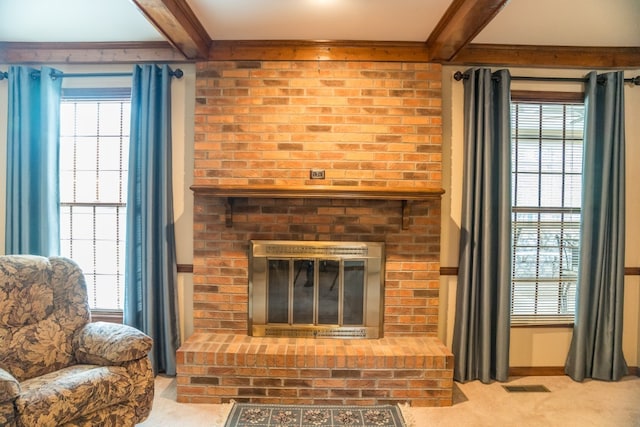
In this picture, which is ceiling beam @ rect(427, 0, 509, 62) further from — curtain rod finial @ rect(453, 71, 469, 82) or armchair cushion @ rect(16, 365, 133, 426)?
armchair cushion @ rect(16, 365, 133, 426)

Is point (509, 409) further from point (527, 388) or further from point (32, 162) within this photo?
point (32, 162)

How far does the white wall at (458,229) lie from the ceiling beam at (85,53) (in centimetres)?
223

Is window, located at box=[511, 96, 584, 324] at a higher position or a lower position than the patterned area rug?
higher

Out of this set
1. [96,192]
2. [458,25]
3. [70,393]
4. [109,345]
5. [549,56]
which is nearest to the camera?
[70,393]

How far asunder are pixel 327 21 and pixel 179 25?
3.15 feet

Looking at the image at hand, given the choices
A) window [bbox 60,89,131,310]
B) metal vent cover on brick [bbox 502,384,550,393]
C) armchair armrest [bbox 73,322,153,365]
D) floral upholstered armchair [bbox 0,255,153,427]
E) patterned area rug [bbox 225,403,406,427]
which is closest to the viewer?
floral upholstered armchair [bbox 0,255,153,427]

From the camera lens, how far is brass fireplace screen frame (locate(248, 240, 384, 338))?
9.07 ft

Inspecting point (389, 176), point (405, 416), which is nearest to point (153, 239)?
point (389, 176)

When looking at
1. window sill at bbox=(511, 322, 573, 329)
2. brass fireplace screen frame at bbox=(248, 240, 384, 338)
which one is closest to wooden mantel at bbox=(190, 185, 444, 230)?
brass fireplace screen frame at bbox=(248, 240, 384, 338)

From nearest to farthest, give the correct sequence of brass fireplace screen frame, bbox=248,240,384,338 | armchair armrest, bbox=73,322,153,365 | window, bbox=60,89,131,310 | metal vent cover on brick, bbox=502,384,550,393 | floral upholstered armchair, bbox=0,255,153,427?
floral upholstered armchair, bbox=0,255,153,427 → armchair armrest, bbox=73,322,153,365 → metal vent cover on brick, bbox=502,384,550,393 → brass fireplace screen frame, bbox=248,240,384,338 → window, bbox=60,89,131,310

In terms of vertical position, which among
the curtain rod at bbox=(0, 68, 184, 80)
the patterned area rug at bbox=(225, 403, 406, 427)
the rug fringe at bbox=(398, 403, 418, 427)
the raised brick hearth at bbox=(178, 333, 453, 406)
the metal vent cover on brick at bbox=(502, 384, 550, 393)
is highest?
the curtain rod at bbox=(0, 68, 184, 80)

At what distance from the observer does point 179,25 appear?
7.43 ft

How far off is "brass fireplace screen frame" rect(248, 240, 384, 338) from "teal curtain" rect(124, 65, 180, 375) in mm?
668

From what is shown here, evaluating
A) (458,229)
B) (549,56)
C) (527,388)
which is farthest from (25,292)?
(549,56)
